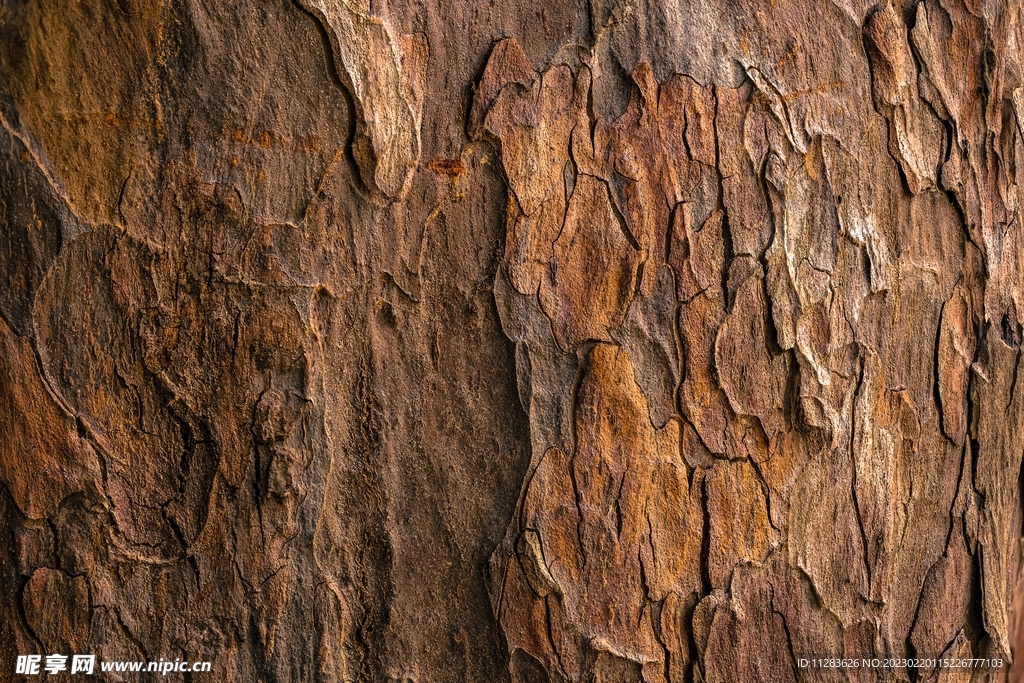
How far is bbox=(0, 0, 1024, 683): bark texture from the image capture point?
715mm

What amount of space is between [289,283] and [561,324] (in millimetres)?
277

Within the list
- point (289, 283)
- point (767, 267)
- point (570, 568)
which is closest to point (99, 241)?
point (289, 283)

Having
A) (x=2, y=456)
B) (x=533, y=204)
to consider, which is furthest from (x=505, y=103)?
(x=2, y=456)

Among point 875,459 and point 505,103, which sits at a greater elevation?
point 505,103

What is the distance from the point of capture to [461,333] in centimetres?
75

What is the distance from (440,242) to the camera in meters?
0.74

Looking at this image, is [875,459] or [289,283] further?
[875,459]

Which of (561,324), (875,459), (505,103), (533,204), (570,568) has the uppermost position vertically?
(505,103)

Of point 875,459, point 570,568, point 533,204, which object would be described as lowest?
point 570,568

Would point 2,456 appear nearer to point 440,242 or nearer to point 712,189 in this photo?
point 440,242

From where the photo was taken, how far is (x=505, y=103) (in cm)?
75

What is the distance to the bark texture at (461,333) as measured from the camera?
71 centimetres

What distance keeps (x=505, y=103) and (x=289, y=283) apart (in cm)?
29

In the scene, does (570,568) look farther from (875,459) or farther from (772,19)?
(772,19)
